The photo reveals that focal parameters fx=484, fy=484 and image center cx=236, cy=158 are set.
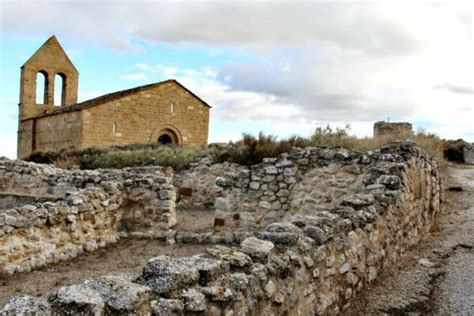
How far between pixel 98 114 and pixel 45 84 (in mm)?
9562

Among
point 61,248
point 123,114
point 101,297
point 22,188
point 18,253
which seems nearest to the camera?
point 101,297

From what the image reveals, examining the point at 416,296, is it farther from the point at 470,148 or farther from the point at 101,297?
the point at 470,148

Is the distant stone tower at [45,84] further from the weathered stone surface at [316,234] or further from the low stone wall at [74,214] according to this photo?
the weathered stone surface at [316,234]

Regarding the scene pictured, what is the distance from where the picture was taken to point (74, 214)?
8031 millimetres

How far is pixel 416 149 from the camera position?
835 centimetres

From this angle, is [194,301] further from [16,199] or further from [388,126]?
[388,126]

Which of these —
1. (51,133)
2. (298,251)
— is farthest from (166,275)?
(51,133)

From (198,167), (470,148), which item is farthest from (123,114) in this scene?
(470,148)

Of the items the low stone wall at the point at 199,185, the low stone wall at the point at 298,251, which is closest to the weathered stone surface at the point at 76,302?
the low stone wall at the point at 298,251

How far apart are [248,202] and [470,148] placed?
14.1 m

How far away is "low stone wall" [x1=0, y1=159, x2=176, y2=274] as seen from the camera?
699 centimetres

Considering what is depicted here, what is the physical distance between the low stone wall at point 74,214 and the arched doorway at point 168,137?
52.7 feet

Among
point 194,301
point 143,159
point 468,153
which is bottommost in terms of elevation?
point 194,301

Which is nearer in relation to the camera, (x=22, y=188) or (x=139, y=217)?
(x=139, y=217)
